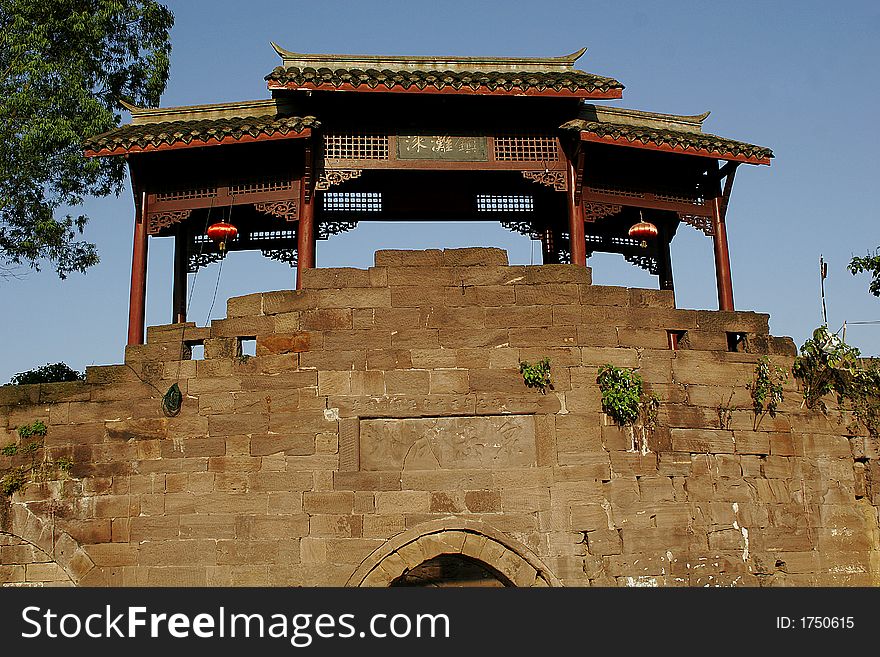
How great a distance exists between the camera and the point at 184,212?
1541 centimetres

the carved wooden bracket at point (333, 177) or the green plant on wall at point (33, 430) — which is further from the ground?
the carved wooden bracket at point (333, 177)

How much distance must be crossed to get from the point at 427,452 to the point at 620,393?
244 centimetres

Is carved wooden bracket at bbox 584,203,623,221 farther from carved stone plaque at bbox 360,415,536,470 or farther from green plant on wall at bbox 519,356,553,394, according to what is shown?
carved stone plaque at bbox 360,415,536,470

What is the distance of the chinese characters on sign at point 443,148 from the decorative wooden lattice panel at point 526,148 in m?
0.24

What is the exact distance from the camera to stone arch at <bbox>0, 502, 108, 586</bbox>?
12.4m

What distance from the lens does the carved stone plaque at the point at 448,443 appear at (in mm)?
12078

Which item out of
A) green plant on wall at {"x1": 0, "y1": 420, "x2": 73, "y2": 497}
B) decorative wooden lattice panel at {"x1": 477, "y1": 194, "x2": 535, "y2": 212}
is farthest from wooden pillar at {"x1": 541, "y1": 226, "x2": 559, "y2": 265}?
green plant on wall at {"x1": 0, "y1": 420, "x2": 73, "y2": 497}

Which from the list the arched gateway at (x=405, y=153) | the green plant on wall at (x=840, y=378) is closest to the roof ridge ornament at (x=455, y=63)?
the arched gateway at (x=405, y=153)

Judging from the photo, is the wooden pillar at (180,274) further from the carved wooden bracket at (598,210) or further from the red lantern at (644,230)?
the red lantern at (644,230)

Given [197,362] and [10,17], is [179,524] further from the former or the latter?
[10,17]

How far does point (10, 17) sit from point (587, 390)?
14089mm

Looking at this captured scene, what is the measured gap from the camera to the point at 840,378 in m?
13.9

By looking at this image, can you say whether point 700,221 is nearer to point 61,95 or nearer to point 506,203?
point 506,203

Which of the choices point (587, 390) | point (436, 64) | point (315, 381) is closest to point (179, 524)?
point (315, 381)
